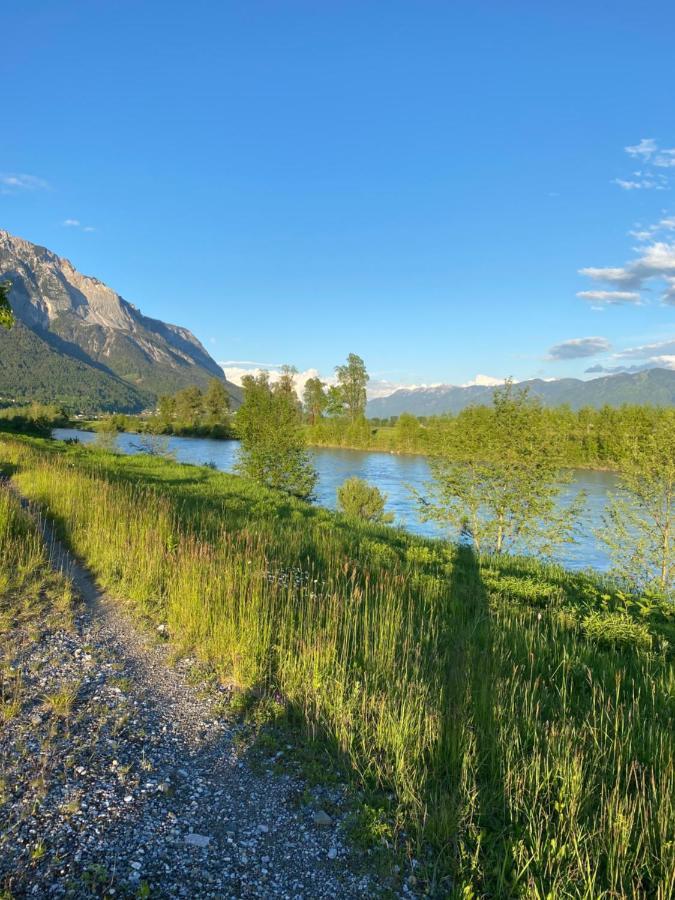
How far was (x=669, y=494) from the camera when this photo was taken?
53.3 feet

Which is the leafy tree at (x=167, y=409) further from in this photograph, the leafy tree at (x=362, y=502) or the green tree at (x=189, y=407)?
the leafy tree at (x=362, y=502)

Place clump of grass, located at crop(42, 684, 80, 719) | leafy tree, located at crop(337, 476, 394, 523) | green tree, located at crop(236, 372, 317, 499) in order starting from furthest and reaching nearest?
green tree, located at crop(236, 372, 317, 499) → leafy tree, located at crop(337, 476, 394, 523) → clump of grass, located at crop(42, 684, 80, 719)

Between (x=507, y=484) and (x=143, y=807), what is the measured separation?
59.5ft

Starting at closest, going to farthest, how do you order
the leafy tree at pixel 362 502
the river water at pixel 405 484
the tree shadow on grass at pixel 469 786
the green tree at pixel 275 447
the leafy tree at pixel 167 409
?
the tree shadow on grass at pixel 469 786, the river water at pixel 405 484, the leafy tree at pixel 362 502, the green tree at pixel 275 447, the leafy tree at pixel 167 409

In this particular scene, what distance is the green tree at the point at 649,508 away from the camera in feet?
53.0

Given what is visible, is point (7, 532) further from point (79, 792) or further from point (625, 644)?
point (625, 644)

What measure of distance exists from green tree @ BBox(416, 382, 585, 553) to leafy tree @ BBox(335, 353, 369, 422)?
321 feet

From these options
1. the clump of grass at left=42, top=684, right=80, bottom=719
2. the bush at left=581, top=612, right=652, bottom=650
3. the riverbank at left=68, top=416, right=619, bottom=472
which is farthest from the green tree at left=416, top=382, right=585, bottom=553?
the riverbank at left=68, top=416, right=619, bottom=472

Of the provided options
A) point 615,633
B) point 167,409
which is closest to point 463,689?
point 615,633

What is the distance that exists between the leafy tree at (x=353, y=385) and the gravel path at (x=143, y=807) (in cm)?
11400

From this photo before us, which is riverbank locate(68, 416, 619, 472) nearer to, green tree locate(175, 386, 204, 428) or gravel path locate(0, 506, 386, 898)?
green tree locate(175, 386, 204, 428)

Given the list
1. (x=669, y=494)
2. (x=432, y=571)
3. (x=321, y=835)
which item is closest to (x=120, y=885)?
(x=321, y=835)

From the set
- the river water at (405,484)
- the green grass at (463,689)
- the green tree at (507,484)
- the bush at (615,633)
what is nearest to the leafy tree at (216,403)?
the river water at (405,484)

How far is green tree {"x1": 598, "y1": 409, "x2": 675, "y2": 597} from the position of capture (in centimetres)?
1616
